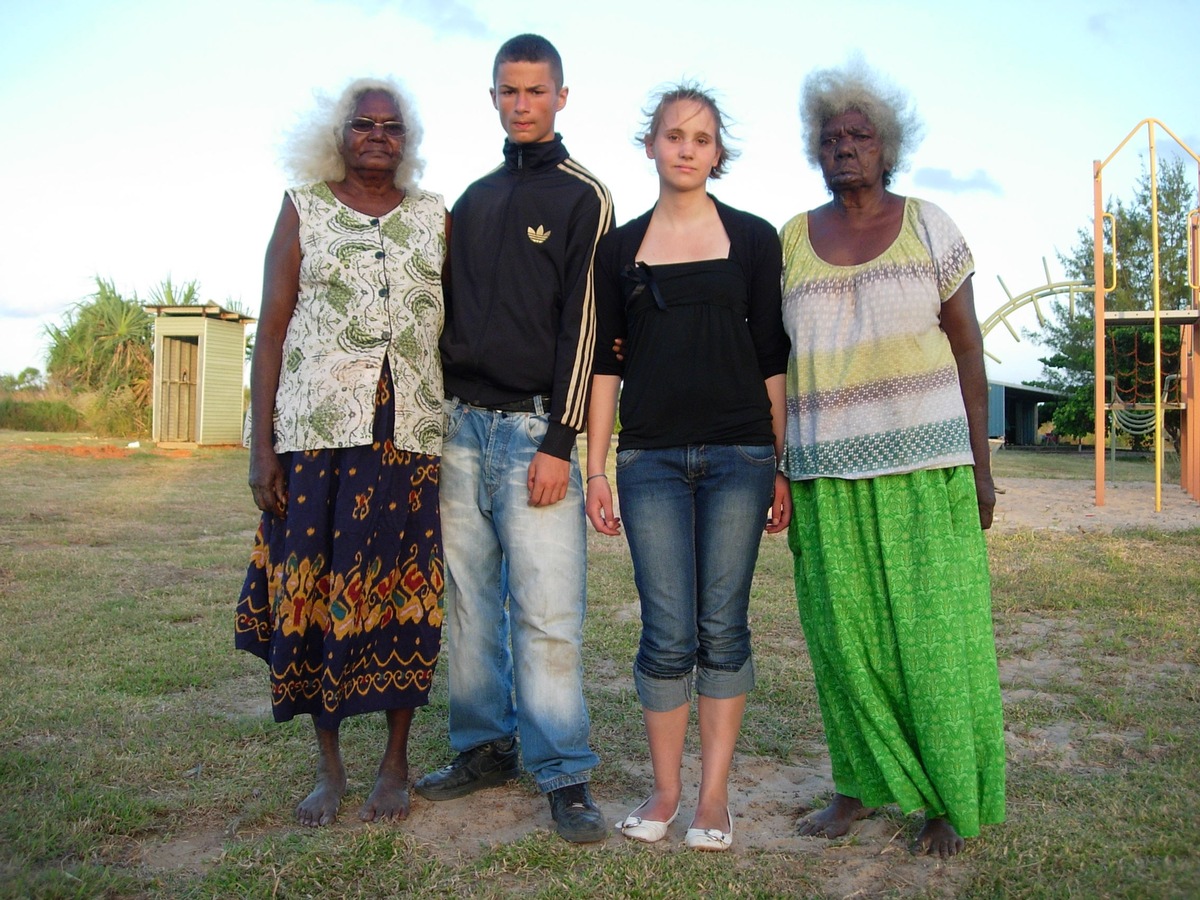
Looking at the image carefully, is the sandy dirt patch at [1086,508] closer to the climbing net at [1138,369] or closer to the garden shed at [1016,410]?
the climbing net at [1138,369]

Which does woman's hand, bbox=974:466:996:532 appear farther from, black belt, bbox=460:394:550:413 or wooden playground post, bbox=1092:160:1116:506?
wooden playground post, bbox=1092:160:1116:506

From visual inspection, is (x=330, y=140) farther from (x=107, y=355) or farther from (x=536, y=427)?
(x=107, y=355)

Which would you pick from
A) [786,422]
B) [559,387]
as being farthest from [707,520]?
[559,387]

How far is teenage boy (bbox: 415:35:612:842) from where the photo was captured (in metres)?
2.95

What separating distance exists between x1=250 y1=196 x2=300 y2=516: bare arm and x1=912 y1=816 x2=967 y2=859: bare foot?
6.64 ft

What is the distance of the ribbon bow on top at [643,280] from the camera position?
2.76 meters

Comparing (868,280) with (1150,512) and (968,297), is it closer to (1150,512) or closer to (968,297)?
(968,297)

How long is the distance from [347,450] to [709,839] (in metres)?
1.49

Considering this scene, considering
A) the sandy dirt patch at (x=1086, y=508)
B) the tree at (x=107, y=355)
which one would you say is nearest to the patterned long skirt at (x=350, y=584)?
the sandy dirt patch at (x=1086, y=508)

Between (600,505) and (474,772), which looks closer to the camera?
(600,505)

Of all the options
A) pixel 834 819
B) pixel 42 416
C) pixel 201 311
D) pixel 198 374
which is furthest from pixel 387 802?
pixel 42 416

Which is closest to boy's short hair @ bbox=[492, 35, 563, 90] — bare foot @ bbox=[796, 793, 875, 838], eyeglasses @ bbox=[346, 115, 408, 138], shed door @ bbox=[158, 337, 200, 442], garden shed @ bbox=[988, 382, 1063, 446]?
eyeglasses @ bbox=[346, 115, 408, 138]

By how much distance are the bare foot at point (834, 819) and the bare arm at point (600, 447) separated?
1.01 metres

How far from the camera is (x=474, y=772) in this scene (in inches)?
126
